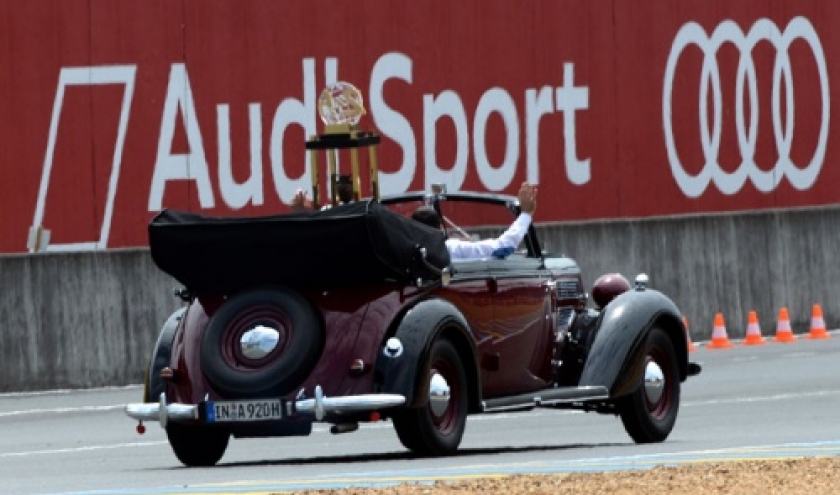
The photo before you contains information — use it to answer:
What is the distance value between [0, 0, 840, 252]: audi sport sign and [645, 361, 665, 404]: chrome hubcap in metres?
12.3

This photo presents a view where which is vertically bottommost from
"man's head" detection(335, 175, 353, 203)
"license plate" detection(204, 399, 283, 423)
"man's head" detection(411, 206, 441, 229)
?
"license plate" detection(204, 399, 283, 423)

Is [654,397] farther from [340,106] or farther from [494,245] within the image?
[340,106]

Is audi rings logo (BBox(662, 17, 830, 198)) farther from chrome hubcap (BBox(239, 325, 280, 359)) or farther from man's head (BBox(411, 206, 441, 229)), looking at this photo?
chrome hubcap (BBox(239, 325, 280, 359))

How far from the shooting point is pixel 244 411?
15.0m

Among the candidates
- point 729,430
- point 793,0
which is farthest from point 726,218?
point 729,430

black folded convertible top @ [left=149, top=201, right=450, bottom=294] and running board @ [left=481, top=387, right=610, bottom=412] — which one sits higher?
black folded convertible top @ [left=149, top=201, right=450, bottom=294]

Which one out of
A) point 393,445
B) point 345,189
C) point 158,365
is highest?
point 345,189

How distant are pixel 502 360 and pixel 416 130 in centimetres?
1547

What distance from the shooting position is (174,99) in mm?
29438

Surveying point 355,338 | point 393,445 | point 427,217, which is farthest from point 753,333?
point 355,338

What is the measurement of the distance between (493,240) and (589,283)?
1389cm

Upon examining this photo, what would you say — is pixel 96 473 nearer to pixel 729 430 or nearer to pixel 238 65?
pixel 729 430

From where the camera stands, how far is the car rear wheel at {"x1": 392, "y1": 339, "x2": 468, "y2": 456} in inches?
596

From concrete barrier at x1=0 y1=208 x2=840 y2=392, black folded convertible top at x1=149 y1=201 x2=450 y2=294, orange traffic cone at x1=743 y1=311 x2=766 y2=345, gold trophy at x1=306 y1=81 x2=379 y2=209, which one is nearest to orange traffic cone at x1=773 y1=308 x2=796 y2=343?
orange traffic cone at x1=743 y1=311 x2=766 y2=345
